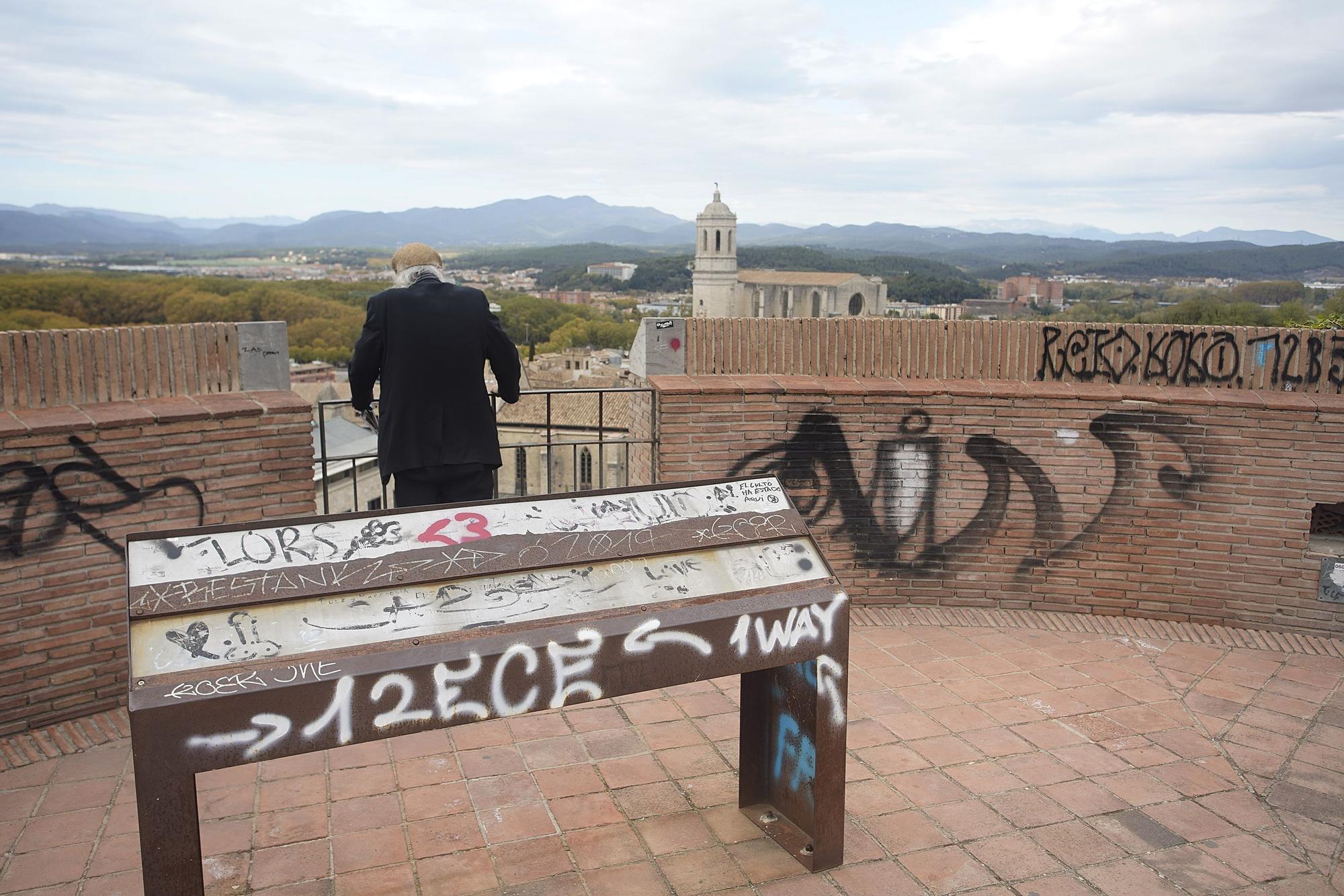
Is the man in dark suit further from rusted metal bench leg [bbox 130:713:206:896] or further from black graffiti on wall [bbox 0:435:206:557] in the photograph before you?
rusted metal bench leg [bbox 130:713:206:896]

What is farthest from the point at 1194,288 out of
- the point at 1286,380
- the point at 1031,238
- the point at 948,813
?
the point at 1031,238

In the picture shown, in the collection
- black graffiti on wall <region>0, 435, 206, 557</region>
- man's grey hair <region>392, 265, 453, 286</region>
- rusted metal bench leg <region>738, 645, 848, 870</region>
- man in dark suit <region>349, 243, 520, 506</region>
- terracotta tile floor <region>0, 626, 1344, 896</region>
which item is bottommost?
terracotta tile floor <region>0, 626, 1344, 896</region>

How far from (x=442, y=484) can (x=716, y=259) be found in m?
111

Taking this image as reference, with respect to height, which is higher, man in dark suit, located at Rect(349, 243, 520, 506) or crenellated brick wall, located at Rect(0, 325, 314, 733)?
man in dark suit, located at Rect(349, 243, 520, 506)

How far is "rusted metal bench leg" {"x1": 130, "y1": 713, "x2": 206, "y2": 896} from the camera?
244cm

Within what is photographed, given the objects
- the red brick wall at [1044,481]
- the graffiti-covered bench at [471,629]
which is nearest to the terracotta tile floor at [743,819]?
the graffiti-covered bench at [471,629]

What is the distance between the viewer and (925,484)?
6.01 m

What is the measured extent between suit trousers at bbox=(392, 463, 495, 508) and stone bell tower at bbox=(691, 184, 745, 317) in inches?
4213

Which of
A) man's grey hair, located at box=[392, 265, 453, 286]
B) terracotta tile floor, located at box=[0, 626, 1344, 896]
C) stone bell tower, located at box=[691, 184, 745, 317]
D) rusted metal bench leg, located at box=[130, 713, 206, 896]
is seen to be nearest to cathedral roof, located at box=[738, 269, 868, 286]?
stone bell tower, located at box=[691, 184, 745, 317]

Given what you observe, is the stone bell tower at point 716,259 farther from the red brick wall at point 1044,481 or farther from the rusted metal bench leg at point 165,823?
the rusted metal bench leg at point 165,823

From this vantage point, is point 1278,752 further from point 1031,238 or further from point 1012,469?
point 1031,238

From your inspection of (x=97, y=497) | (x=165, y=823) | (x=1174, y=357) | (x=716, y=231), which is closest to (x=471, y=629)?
(x=165, y=823)

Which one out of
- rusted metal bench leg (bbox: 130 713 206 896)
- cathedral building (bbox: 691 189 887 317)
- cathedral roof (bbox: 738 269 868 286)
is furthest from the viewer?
cathedral roof (bbox: 738 269 868 286)

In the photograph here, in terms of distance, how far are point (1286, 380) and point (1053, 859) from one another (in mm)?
3844
